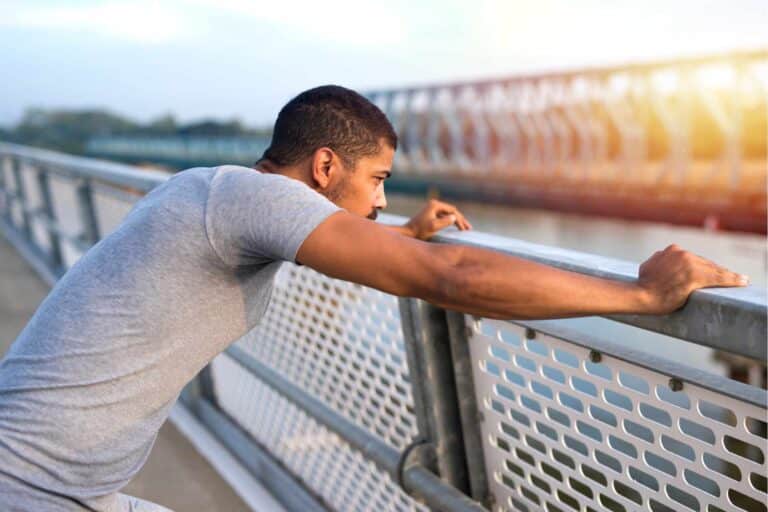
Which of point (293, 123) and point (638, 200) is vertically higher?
point (293, 123)

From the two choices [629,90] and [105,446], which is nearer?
[105,446]

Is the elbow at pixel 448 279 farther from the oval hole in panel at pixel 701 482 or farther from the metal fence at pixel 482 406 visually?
the oval hole in panel at pixel 701 482

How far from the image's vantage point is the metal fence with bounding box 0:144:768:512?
110cm

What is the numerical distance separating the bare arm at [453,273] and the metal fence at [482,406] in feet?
0.24

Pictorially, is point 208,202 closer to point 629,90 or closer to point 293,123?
point 293,123

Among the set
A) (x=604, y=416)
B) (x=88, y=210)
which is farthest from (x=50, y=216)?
(x=604, y=416)

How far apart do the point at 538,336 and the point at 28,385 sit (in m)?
0.99

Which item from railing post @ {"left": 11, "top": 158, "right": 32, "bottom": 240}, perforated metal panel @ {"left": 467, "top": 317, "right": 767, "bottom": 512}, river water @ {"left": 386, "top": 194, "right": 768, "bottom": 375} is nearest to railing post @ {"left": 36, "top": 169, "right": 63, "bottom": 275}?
railing post @ {"left": 11, "top": 158, "right": 32, "bottom": 240}

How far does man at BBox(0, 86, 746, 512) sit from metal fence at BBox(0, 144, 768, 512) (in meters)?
0.16

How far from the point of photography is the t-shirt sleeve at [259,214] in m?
1.22

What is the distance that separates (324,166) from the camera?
151cm

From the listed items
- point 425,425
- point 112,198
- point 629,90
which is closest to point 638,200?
point 629,90

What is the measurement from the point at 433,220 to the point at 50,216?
4.95 metres

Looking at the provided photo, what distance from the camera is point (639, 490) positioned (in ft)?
4.17
